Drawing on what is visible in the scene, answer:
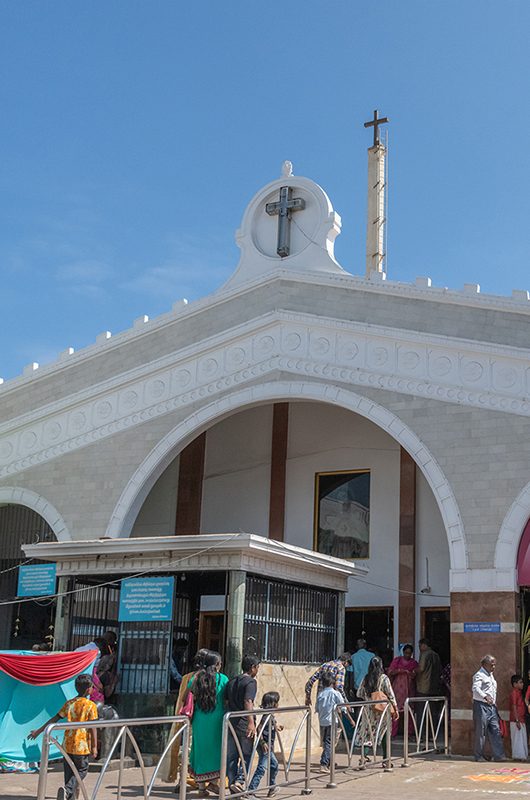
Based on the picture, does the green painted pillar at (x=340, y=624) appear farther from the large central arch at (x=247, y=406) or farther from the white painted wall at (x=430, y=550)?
the white painted wall at (x=430, y=550)

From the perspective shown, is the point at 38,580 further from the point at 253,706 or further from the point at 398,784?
the point at 398,784

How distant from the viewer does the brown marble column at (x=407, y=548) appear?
20.2 meters

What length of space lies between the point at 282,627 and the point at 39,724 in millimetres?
3911

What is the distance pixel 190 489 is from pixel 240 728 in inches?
475

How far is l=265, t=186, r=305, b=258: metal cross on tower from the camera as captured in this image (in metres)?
19.8

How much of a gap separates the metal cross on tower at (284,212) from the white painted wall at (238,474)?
14.6 ft

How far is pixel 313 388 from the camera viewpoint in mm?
18297

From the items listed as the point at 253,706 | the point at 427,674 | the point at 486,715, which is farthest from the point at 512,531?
the point at 253,706

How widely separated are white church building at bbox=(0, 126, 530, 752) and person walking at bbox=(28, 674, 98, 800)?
3769 millimetres

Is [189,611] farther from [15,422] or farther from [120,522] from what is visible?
[15,422]

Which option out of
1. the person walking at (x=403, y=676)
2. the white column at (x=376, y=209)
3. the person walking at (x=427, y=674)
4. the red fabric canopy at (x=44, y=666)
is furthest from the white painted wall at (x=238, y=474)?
the white column at (x=376, y=209)

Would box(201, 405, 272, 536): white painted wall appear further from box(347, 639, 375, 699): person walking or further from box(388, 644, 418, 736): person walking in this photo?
box(388, 644, 418, 736): person walking

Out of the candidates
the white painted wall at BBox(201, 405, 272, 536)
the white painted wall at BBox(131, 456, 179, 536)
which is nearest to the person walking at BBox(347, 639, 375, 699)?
the white painted wall at BBox(201, 405, 272, 536)

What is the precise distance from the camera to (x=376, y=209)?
3086 centimetres
